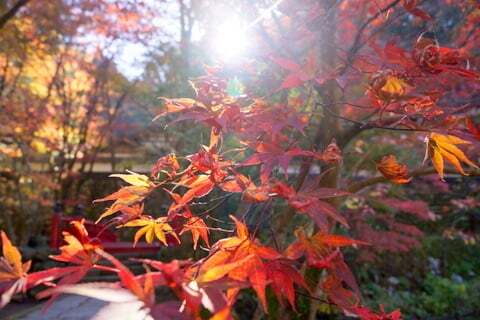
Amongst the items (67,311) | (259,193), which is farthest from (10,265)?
(67,311)

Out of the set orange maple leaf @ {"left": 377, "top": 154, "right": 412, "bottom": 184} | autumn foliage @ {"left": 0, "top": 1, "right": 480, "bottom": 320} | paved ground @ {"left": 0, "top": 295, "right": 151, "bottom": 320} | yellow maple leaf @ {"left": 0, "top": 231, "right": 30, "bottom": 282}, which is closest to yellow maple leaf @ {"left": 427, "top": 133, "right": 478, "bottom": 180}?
autumn foliage @ {"left": 0, "top": 1, "right": 480, "bottom": 320}

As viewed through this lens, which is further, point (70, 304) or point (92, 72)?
point (92, 72)

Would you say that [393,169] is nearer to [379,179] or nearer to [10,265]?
[10,265]

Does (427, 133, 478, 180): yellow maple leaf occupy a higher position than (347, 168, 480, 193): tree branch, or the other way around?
(427, 133, 478, 180): yellow maple leaf

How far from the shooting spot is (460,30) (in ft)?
14.2

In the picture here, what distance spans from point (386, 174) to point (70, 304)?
4215mm

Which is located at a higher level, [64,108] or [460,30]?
[460,30]

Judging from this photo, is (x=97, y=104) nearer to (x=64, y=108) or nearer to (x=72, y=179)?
(x=64, y=108)

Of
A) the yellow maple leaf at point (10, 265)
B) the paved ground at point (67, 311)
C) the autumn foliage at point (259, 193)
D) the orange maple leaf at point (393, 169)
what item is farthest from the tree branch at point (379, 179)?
the paved ground at point (67, 311)

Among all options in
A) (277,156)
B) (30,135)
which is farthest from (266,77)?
(30,135)

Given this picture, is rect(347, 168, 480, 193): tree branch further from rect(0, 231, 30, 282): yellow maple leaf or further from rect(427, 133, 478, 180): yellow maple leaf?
rect(0, 231, 30, 282): yellow maple leaf

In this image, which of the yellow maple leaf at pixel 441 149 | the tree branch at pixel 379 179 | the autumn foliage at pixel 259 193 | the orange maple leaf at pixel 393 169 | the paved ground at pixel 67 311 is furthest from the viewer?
the paved ground at pixel 67 311

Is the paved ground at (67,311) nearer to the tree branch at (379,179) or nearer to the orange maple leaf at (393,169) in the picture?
the tree branch at (379,179)

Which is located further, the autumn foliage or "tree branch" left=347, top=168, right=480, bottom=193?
"tree branch" left=347, top=168, right=480, bottom=193
